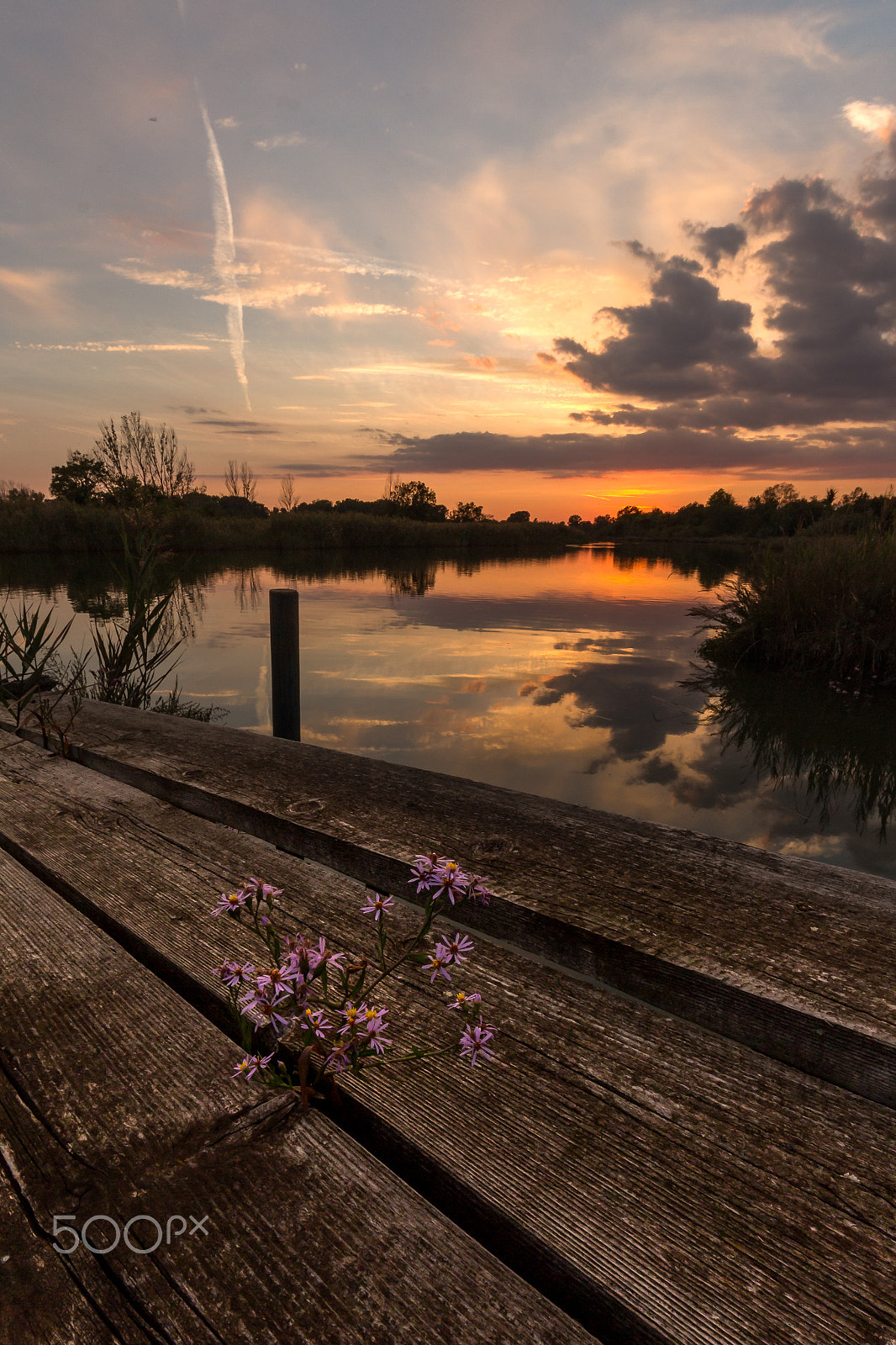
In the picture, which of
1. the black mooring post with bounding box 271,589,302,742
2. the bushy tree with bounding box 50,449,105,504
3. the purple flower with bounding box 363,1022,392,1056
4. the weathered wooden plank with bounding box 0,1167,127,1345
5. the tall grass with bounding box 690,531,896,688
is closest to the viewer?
the weathered wooden plank with bounding box 0,1167,127,1345

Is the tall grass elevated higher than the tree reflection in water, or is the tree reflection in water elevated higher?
the tall grass

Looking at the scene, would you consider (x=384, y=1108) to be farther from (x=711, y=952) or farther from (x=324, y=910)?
(x=711, y=952)

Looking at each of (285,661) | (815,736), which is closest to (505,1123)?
(285,661)

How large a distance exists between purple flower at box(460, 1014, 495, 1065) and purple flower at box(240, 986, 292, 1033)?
0.76 feet

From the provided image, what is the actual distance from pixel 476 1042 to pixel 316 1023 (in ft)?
0.67

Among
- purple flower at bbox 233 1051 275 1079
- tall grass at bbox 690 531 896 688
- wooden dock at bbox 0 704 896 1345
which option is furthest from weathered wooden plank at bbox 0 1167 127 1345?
tall grass at bbox 690 531 896 688

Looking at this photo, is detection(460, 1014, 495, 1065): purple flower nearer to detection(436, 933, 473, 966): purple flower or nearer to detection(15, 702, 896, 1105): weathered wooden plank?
detection(436, 933, 473, 966): purple flower

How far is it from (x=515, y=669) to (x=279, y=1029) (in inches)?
302

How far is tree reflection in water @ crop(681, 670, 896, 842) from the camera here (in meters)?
4.86

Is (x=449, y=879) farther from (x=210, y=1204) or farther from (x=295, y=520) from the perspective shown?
(x=295, y=520)

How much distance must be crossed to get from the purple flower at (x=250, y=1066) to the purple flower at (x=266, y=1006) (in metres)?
0.04

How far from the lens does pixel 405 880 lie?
1.42 m

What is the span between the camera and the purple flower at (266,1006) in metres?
0.84

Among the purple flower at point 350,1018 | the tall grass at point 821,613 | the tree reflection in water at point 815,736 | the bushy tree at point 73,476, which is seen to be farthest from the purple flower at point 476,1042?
the bushy tree at point 73,476
